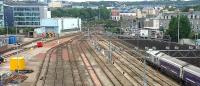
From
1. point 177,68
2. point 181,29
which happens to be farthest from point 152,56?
point 181,29

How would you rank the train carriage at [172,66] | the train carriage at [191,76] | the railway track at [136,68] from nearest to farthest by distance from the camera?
the train carriage at [191,76] < the train carriage at [172,66] < the railway track at [136,68]

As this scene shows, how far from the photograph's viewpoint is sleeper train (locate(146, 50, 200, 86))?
42000 millimetres

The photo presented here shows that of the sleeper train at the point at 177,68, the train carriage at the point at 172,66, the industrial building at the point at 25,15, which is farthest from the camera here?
the industrial building at the point at 25,15

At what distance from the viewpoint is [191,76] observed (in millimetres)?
42312

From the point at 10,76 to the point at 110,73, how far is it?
14300 millimetres

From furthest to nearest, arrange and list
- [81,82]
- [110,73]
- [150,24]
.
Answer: [150,24], [110,73], [81,82]

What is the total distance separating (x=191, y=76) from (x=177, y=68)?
5874mm

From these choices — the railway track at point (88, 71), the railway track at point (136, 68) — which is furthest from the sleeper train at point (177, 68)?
the railway track at point (88, 71)

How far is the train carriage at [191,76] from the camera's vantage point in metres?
40.7

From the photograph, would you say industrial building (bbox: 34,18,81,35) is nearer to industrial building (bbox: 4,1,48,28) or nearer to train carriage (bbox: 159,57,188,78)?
industrial building (bbox: 4,1,48,28)

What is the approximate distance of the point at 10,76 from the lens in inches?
2076

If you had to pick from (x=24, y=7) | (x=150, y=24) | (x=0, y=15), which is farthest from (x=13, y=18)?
(x=150, y=24)

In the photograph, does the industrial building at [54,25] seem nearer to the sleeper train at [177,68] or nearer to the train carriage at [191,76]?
the sleeper train at [177,68]

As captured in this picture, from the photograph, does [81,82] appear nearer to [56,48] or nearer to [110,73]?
[110,73]
